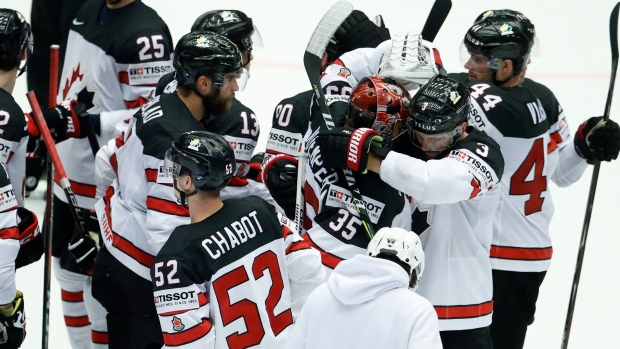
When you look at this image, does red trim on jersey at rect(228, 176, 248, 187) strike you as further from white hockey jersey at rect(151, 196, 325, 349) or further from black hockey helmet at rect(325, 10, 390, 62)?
black hockey helmet at rect(325, 10, 390, 62)

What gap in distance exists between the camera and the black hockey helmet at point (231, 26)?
386cm

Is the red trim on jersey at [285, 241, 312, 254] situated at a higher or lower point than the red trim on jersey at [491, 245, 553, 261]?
higher

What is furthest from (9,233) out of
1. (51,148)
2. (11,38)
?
(11,38)

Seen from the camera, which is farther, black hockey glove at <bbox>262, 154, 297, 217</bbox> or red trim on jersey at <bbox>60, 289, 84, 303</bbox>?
red trim on jersey at <bbox>60, 289, 84, 303</bbox>

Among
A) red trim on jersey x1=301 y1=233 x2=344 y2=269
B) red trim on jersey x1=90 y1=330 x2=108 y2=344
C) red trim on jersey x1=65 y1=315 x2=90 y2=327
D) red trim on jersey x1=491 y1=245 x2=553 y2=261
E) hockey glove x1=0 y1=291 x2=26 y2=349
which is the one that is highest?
red trim on jersey x1=301 y1=233 x2=344 y2=269

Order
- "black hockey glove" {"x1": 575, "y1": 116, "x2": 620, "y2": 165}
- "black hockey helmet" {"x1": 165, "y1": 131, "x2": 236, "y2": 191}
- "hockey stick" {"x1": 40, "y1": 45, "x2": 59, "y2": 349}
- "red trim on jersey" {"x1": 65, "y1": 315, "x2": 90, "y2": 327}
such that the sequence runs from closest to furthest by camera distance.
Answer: "black hockey helmet" {"x1": 165, "y1": 131, "x2": 236, "y2": 191}
"hockey stick" {"x1": 40, "y1": 45, "x2": 59, "y2": 349}
"black hockey glove" {"x1": 575, "y1": 116, "x2": 620, "y2": 165}
"red trim on jersey" {"x1": 65, "y1": 315, "x2": 90, "y2": 327}

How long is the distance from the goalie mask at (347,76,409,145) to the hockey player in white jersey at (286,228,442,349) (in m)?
0.64

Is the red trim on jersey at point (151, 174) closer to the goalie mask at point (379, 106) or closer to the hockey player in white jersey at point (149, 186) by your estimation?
the hockey player in white jersey at point (149, 186)

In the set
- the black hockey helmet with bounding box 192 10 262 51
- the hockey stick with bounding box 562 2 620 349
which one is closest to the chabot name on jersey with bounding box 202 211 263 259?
the black hockey helmet with bounding box 192 10 262 51

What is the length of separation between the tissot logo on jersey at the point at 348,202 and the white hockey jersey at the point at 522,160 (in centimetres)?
55

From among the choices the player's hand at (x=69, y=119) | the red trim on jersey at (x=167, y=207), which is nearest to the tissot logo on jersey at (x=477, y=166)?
the red trim on jersey at (x=167, y=207)

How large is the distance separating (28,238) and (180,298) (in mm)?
1143

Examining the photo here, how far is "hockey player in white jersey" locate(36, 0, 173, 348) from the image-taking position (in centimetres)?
411

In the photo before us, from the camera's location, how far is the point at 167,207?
10.4ft
